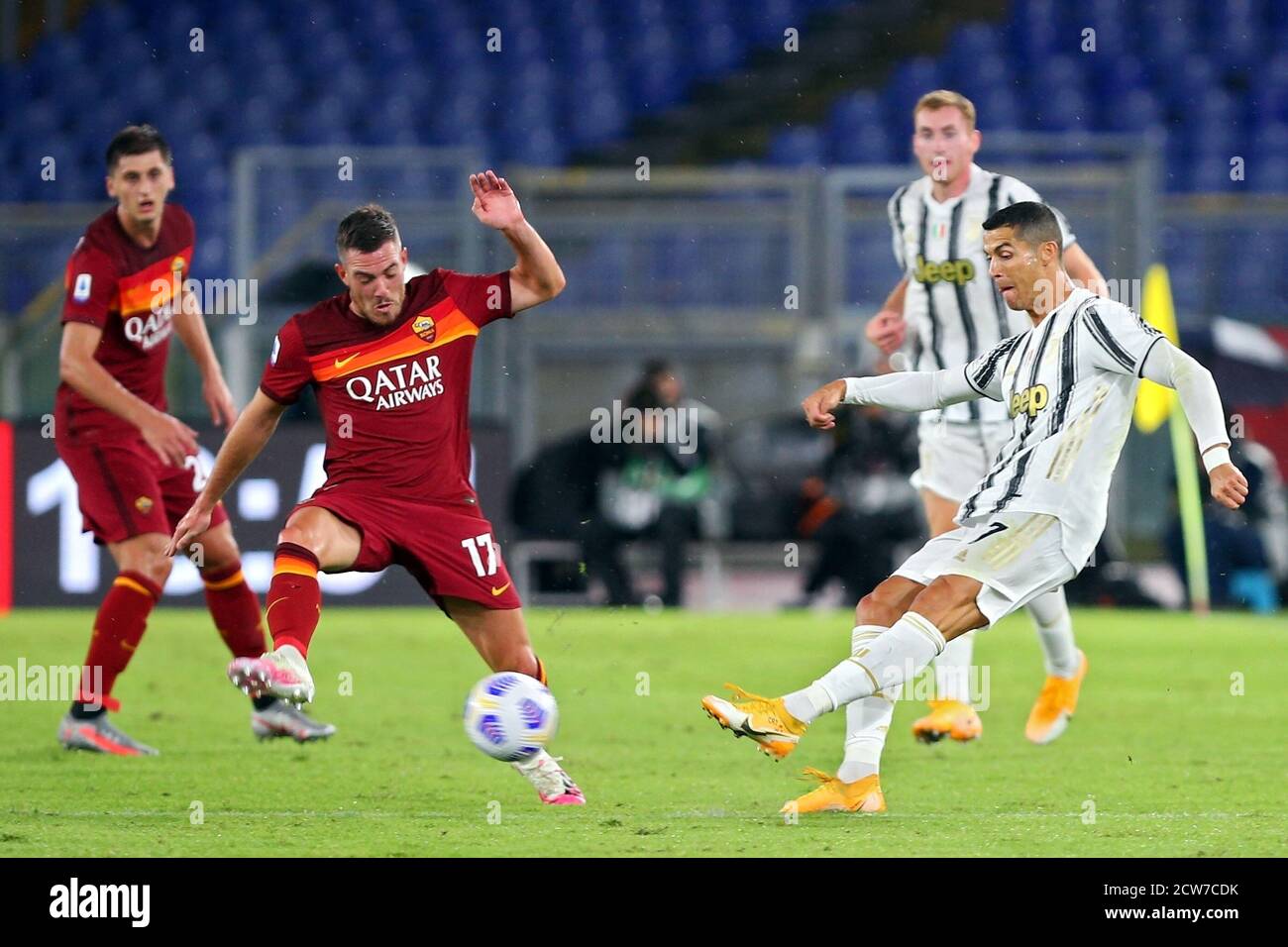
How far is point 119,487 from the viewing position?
699cm

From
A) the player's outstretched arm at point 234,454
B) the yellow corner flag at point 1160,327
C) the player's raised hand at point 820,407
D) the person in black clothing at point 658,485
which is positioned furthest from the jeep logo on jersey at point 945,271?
the yellow corner flag at point 1160,327

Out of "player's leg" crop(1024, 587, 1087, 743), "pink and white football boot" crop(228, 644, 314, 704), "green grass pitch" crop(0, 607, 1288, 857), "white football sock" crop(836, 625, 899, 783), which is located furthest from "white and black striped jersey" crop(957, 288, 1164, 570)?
"pink and white football boot" crop(228, 644, 314, 704)

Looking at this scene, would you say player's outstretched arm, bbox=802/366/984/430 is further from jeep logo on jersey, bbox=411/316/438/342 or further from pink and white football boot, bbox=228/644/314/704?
pink and white football boot, bbox=228/644/314/704

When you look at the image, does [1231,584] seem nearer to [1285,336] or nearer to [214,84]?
[1285,336]

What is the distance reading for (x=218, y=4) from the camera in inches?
694

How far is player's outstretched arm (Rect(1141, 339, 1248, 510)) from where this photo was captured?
4.98 m

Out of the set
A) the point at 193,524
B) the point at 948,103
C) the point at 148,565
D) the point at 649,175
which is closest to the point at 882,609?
the point at 193,524

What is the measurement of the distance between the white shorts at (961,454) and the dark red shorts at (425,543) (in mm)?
2049

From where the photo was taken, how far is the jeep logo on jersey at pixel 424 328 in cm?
580

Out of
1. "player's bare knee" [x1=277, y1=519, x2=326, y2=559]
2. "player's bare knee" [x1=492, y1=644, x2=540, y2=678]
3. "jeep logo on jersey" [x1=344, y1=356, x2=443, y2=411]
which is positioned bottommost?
"player's bare knee" [x1=492, y1=644, x2=540, y2=678]

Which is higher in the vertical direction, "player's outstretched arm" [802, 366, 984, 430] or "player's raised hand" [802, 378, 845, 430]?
"player's outstretched arm" [802, 366, 984, 430]

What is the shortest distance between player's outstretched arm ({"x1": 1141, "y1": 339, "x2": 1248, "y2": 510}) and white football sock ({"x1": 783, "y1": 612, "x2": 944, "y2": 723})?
2.79 ft

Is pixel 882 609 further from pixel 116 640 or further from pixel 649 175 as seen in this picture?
pixel 649 175

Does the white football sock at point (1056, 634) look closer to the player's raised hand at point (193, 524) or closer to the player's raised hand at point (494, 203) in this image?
the player's raised hand at point (494, 203)
